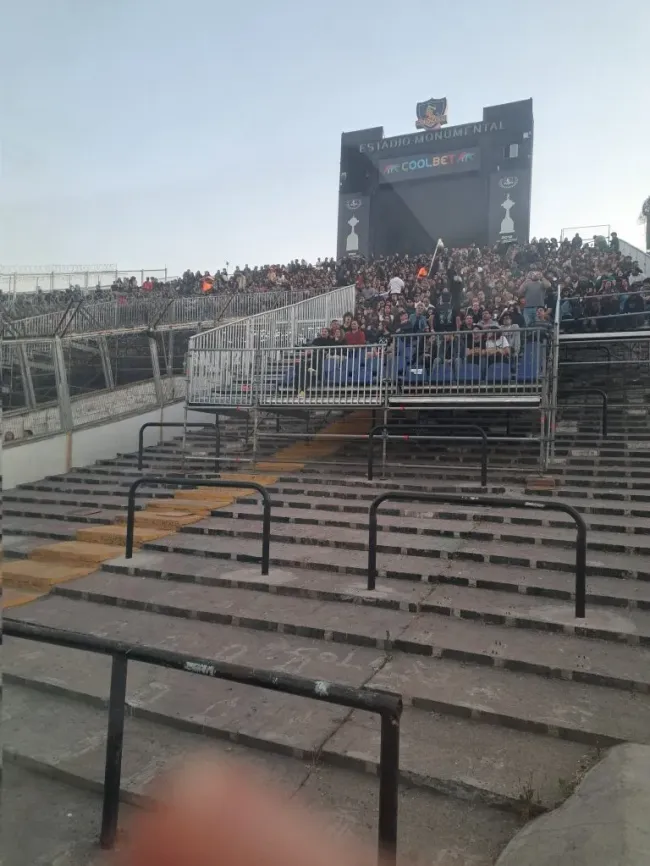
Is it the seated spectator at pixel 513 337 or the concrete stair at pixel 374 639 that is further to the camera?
the seated spectator at pixel 513 337

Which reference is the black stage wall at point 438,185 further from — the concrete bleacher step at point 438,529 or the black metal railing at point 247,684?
the black metal railing at point 247,684

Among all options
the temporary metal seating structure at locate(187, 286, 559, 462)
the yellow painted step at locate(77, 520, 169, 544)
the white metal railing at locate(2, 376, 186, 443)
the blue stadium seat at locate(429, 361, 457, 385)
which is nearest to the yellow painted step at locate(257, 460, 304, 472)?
the temporary metal seating structure at locate(187, 286, 559, 462)

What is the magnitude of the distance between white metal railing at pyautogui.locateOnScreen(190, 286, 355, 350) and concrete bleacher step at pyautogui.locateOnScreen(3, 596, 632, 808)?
7.28 metres

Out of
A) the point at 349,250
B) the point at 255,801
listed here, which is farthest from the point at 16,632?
the point at 349,250

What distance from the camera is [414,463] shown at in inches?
412

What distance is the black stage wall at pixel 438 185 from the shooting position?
1120 inches

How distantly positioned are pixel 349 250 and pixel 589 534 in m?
26.5

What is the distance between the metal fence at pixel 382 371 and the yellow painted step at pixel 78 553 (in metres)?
4.34

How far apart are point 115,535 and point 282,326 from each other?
7.87 m

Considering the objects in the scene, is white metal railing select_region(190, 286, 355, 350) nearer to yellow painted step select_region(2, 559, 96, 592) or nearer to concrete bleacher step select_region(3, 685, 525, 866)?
yellow painted step select_region(2, 559, 96, 592)

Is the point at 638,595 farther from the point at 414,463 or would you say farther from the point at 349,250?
the point at 349,250

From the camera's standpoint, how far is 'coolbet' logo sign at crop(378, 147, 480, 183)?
29.7m

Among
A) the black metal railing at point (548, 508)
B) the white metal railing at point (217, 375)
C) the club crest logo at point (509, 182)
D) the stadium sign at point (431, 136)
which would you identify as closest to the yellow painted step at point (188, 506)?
the white metal railing at point (217, 375)

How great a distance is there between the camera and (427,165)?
30641 mm
